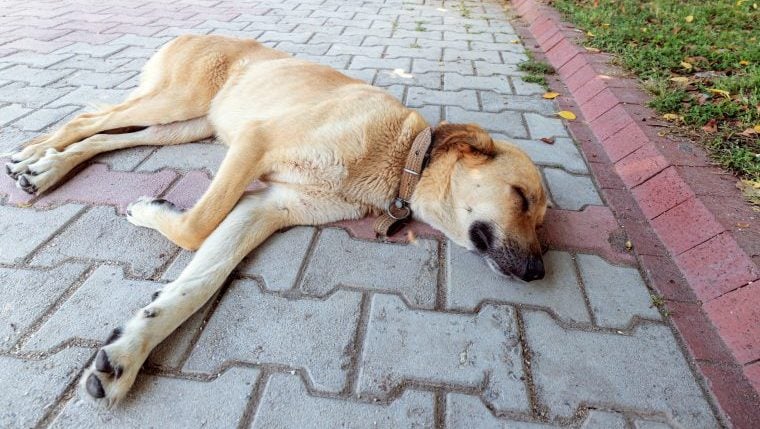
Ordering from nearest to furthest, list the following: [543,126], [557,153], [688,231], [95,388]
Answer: [95,388], [688,231], [557,153], [543,126]

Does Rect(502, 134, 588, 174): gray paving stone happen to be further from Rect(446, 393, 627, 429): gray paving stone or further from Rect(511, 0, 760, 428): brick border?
Rect(446, 393, 627, 429): gray paving stone

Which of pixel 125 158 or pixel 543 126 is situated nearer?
pixel 125 158

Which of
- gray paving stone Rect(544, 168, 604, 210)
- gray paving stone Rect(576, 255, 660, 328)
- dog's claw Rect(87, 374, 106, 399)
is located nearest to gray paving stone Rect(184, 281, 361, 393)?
dog's claw Rect(87, 374, 106, 399)

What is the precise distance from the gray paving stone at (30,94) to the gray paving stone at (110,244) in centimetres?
202

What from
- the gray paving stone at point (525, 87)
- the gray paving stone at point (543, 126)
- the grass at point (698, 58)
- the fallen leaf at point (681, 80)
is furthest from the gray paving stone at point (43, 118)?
the fallen leaf at point (681, 80)

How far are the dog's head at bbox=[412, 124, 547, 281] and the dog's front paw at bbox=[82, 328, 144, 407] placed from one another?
1.64 meters

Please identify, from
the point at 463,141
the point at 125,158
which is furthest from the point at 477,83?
the point at 125,158

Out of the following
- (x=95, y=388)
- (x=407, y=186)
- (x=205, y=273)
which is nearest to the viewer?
(x=95, y=388)

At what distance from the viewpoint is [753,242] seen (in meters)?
2.21

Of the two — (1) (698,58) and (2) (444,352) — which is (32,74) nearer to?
(2) (444,352)

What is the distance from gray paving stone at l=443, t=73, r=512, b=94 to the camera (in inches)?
178

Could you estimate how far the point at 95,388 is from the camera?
1612 millimetres

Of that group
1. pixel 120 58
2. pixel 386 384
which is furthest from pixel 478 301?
pixel 120 58

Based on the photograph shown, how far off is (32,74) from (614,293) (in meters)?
5.37
